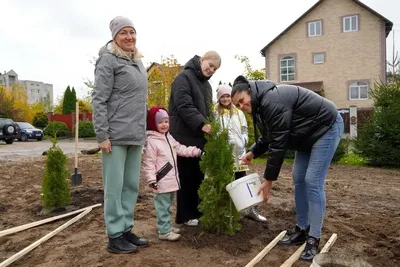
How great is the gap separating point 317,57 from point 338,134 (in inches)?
1131

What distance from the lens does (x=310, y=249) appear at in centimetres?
347

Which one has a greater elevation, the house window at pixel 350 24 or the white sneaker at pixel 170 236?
the house window at pixel 350 24

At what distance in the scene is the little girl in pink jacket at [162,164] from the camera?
3874mm

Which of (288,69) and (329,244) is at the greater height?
(288,69)

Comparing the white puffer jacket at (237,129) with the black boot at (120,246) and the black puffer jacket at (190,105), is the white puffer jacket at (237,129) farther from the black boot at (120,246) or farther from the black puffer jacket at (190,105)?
the black boot at (120,246)

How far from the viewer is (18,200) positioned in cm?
630

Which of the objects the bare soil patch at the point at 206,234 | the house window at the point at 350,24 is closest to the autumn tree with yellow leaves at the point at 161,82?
the bare soil patch at the point at 206,234

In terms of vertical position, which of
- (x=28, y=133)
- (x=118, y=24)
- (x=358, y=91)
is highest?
(x=358, y=91)

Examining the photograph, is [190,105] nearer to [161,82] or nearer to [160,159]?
[160,159]

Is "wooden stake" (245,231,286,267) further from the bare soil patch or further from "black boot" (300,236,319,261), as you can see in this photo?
"black boot" (300,236,319,261)

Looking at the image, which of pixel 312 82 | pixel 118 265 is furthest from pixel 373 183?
pixel 312 82

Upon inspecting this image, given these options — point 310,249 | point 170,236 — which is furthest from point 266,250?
point 170,236

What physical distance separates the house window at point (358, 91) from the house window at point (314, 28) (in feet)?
16.2

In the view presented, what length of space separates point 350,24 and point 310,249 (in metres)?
29.4
